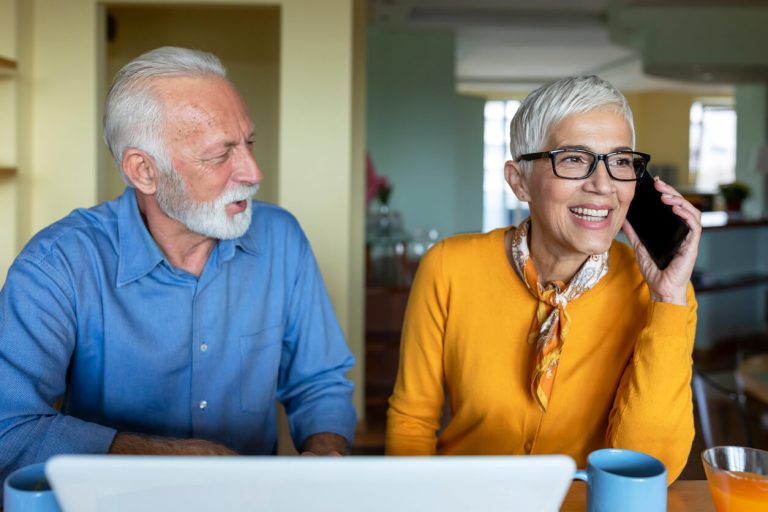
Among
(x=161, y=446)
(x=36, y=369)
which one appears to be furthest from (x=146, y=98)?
(x=161, y=446)

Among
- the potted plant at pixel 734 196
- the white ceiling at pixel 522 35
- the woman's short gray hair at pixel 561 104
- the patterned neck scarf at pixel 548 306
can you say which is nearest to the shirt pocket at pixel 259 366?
the patterned neck scarf at pixel 548 306

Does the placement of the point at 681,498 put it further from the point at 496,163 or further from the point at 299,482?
the point at 496,163

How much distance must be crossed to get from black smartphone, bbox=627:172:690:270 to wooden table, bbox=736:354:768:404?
4.32 feet

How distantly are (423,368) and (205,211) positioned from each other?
0.56 meters

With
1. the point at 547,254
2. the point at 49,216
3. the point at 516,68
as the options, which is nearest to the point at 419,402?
the point at 547,254

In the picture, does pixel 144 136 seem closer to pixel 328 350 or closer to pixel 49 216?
pixel 328 350

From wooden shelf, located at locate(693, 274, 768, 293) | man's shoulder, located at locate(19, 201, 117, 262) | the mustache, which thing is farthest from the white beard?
wooden shelf, located at locate(693, 274, 768, 293)

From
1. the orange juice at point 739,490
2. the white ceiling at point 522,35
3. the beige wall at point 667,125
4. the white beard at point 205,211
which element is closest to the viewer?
the orange juice at point 739,490

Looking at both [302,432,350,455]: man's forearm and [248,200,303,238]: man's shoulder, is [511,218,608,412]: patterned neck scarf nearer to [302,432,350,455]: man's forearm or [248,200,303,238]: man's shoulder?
[302,432,350,455]: man's forearm

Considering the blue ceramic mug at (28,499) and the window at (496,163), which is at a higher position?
the window at (496,163)

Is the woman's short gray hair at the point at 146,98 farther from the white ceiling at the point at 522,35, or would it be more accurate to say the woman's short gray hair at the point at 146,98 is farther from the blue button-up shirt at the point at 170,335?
the white ceiling at the point at 522,35

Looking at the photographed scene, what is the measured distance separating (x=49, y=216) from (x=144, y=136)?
1.91 metres

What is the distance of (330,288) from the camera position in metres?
3.33

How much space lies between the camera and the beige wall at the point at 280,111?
3.20 metres
